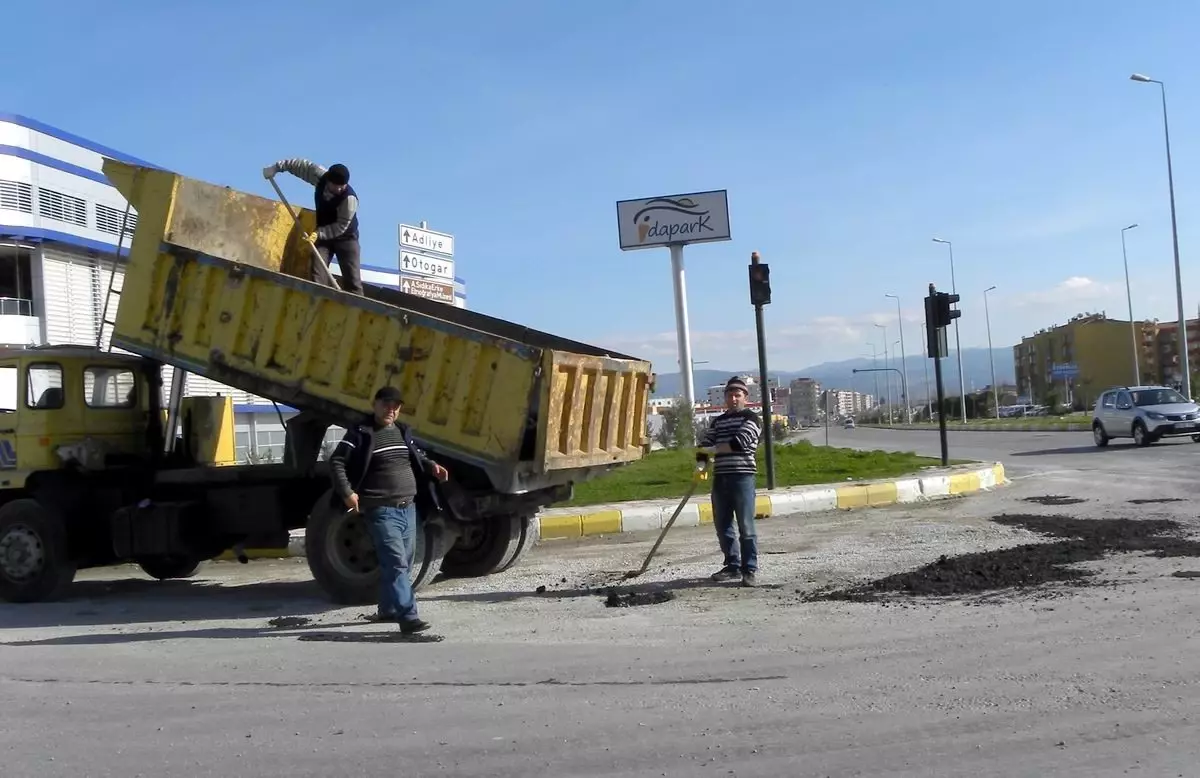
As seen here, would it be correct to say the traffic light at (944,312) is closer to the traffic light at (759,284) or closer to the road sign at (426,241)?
the traffic light at (759,284)

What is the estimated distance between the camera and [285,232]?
10523 mm

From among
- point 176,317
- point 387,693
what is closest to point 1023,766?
point 387,693

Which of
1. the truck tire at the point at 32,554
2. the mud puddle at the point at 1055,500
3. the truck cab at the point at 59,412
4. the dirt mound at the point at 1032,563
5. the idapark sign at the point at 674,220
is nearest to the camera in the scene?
the dirt mound at the point at 1032,563

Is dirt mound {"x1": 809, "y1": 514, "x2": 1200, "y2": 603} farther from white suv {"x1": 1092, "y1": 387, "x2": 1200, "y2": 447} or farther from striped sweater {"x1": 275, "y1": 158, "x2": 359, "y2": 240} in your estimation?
white suv {"x1": 1092, "y1": 387, "x2": 1200, "y2": 447}

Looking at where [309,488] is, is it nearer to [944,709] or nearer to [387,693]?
[387,693]

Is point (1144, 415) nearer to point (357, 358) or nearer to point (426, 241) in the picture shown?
point (426, 241)

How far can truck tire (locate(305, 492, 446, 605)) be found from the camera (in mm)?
8094

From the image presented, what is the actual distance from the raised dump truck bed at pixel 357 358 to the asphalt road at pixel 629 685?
4.09ft

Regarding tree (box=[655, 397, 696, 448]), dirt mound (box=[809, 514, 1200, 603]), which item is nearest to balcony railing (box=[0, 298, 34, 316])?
tree (box=[655, 397, 696, 448])

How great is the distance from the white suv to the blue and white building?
16200mm

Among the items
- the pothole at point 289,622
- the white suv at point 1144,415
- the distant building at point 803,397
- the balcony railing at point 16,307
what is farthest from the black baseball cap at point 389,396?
the distant building at point 803,397

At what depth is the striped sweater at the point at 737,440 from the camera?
8.41 m

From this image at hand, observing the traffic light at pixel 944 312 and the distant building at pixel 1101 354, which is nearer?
the traffic light at pixel 944 312

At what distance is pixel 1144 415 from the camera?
80.2 feet
